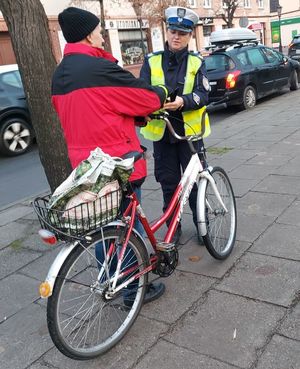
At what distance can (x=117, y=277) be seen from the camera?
250cm

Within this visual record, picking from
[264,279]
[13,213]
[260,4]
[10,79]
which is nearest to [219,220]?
[264,279]

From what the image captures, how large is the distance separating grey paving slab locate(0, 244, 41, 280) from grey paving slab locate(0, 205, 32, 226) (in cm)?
79

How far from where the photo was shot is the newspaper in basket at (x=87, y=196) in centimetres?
223

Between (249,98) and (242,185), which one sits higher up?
(249,98)

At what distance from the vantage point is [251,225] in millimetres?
4051

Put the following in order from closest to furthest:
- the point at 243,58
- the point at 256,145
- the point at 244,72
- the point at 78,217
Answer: the point at 78,217, the point at 256,145, the point at 244,72, the point at 243,58

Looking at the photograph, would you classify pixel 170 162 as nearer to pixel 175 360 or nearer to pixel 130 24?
pixel 175 360

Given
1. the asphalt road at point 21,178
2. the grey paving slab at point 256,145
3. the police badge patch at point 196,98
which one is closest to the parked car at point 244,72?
the asphalt road at point 21,178

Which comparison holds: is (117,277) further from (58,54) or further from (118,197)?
(58,54)

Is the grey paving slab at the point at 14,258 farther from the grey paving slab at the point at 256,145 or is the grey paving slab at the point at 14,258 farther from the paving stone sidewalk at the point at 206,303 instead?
the grey paving slab at the point at 256,145

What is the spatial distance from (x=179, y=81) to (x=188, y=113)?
0.25 metres

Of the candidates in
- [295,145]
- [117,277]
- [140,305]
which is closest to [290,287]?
[140,305]

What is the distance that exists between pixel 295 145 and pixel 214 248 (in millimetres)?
3956

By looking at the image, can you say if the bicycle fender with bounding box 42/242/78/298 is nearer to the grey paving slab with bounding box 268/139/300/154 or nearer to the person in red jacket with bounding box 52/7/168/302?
the person in red jacket with bounding box 52/7/168/302
